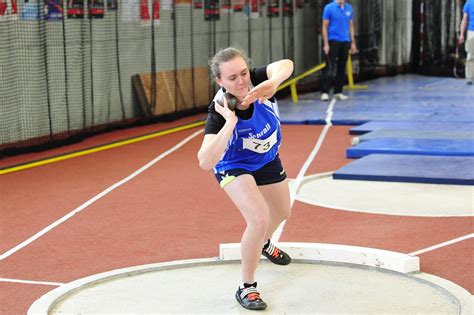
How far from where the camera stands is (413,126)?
1285cm

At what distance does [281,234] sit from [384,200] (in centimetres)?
162

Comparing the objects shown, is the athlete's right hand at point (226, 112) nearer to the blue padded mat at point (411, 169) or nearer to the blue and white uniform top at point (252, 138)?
the blue and white uniform top at point (252, 138)

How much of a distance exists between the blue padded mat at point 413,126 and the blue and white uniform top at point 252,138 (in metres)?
7.43

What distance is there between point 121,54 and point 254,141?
9.06 m

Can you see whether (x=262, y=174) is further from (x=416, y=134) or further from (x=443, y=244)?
(x=416, y=134)

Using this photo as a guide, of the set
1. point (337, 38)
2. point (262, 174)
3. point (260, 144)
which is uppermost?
point (337, 38)

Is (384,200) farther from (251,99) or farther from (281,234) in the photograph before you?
(251,99)

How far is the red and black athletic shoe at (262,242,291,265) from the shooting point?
6.18 metres

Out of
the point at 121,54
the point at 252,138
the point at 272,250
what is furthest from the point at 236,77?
the point at 121,54

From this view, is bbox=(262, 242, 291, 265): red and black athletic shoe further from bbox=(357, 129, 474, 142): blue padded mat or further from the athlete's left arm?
bbox=(357, 129, 474, 142): blue padded mat

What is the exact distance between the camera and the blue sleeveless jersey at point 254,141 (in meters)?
5.33

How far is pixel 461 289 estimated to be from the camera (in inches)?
220

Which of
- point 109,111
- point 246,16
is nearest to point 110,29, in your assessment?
point 109,111

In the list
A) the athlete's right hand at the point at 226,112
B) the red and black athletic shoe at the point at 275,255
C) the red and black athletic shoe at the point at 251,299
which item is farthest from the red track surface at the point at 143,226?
the athlete's right hand at the point at 226,112
